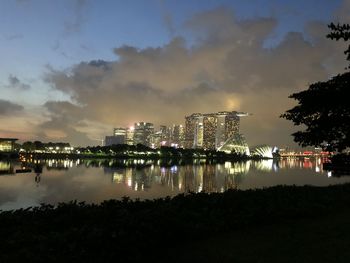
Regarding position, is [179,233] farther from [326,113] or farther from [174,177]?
[174,177]

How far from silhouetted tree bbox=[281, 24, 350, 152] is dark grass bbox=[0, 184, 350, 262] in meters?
2.68

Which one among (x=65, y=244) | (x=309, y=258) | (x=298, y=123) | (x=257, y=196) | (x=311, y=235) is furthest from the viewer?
(x=257, y=196)

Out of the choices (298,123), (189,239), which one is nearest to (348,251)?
(189,239)

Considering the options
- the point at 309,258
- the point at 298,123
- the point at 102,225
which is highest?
the point at 298,123

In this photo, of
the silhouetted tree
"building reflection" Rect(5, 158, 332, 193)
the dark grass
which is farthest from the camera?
"building reflection" Rect(5, 158, 332, 193)

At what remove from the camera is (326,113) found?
1195 centimetres

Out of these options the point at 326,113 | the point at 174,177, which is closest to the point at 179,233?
the point at 326,113

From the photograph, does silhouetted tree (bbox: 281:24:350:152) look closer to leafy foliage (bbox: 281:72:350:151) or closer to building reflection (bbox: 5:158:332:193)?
leafy foliage (bbox: 281:72:350:151)

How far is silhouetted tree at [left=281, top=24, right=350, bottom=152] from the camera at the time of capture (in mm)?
11492

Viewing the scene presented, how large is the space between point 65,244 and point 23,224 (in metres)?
2.85

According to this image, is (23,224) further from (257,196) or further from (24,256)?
(257,196)

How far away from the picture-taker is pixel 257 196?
16.5 metres

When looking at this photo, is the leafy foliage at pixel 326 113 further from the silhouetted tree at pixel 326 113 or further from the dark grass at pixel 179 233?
the dark grass at pixel 179 233

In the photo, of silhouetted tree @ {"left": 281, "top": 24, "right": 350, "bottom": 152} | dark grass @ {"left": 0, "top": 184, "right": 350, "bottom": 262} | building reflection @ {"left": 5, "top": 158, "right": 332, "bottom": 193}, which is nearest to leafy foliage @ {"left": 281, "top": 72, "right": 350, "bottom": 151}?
silhouetted tree @ {"left": 281, "top": 24, "right": 350, "bottom": 152}
